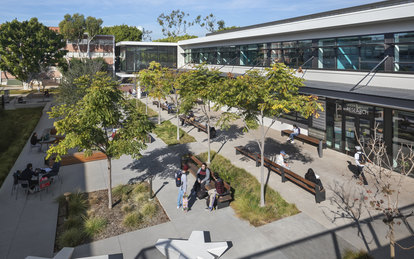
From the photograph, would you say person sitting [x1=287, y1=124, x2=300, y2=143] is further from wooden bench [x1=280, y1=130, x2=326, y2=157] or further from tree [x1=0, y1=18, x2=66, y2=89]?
tree [x1=0, y1=18, x2=66, y2=89]

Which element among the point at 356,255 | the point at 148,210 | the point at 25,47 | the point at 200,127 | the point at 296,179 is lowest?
the point at 356,255

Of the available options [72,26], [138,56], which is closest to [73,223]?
[138,56]

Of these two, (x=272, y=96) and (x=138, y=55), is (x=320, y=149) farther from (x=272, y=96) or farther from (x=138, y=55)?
(x=138, y=55)

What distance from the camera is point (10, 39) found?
47125 mm

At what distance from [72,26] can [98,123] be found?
60053 mm

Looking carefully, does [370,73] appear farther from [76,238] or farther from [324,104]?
[76,238]

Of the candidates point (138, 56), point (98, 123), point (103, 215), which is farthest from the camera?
point (138, 56)

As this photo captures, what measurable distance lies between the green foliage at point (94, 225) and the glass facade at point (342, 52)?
1459cm

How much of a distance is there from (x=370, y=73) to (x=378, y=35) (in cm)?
194

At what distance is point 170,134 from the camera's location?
70.1ft

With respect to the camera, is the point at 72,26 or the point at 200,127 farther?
the point at 72,26

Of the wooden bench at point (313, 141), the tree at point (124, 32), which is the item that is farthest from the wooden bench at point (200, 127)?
the tree at point (124, 32)

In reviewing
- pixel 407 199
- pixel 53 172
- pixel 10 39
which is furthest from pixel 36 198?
pixel 10 39

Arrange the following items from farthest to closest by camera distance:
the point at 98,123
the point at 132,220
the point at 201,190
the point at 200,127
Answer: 1. the point at 200,127
2. the point at 201,190
3. the point at 98,123
4. the point at 132,220
